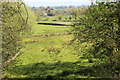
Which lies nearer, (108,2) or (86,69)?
(108,2)

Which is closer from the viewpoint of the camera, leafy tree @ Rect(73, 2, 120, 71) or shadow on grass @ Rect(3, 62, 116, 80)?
leafy tree @ Rect(73, 2, 120, 71)

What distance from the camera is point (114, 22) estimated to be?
39.7 ft

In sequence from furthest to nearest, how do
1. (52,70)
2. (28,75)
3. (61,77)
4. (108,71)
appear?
(52,70) → (28,75) → (61,77) → (108,71)

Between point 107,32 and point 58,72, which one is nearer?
point 107,32

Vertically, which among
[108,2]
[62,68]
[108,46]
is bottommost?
[62,68]

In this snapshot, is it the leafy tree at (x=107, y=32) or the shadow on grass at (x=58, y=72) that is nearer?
the leafy tree at (x=107, y=32)

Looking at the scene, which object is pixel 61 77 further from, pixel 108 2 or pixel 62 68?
pixel 108 2

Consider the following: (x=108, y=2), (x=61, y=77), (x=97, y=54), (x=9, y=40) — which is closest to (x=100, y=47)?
(x=97, y=54)

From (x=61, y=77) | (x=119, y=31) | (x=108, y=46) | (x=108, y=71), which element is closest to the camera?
(x=119, y=31)

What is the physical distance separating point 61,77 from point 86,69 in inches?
184

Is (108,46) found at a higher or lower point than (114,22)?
lower

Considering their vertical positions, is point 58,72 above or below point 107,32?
below

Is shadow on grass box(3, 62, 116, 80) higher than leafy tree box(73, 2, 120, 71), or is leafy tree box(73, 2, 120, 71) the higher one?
leafy tree box(73, 2, 120, 71)

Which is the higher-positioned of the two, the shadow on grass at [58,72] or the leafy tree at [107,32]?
the leafy tree at [107,32]
